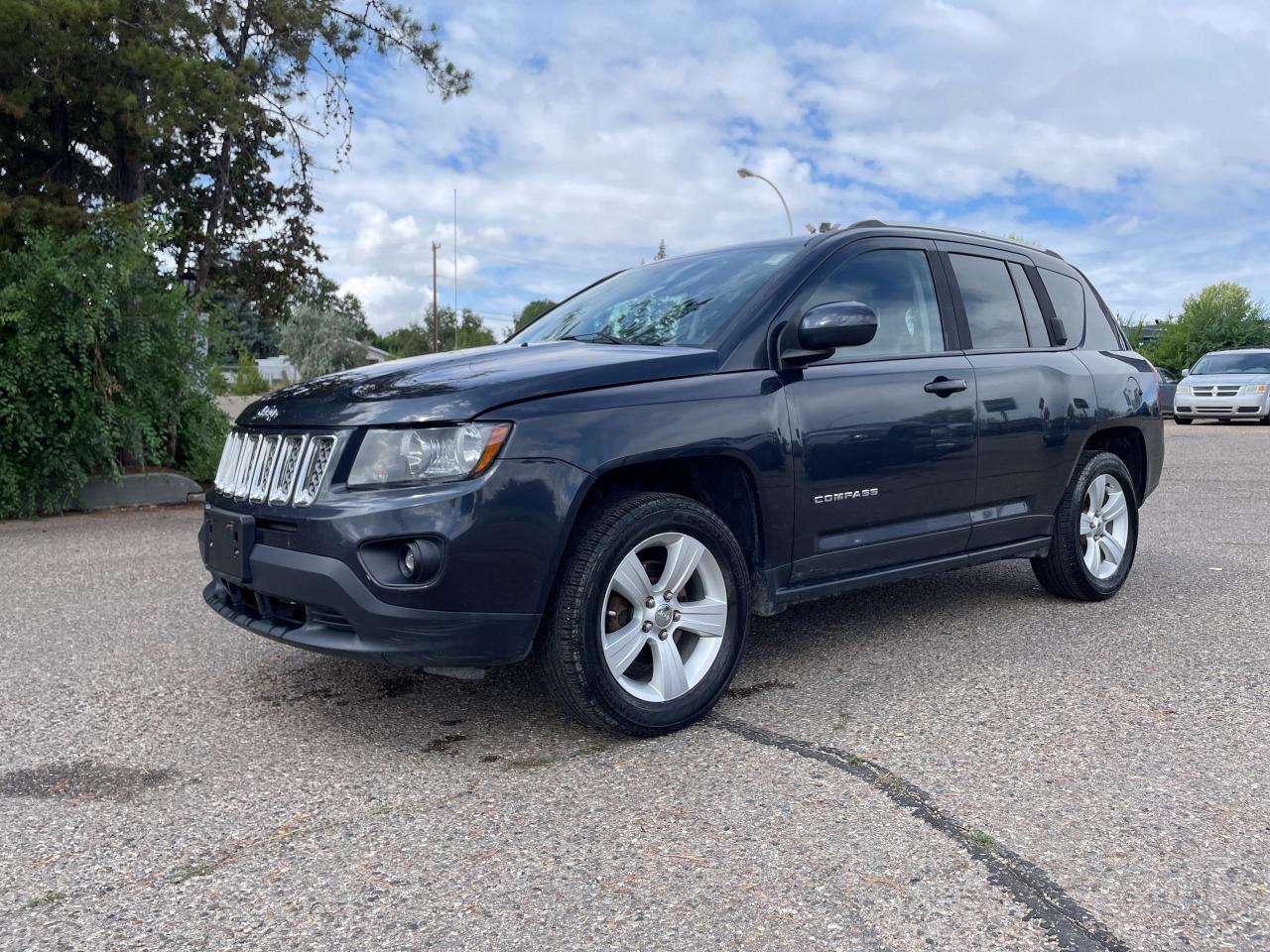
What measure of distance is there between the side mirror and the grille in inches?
66.2

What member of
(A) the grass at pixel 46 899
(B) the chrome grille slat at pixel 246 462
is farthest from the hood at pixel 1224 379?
(A) the grass at pixel 46 899

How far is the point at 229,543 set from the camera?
3.61m

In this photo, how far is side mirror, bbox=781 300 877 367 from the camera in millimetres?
3873

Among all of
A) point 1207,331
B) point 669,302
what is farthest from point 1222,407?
point 1207,331

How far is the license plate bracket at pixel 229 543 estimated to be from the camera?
11.5 ft

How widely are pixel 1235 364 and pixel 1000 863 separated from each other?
24.0m

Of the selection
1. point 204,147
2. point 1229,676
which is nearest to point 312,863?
point 1229,676

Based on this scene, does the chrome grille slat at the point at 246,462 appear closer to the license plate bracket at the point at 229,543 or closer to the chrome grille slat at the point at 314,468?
the license plate bracket at the point at 229,543

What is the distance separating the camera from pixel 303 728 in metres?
3.73

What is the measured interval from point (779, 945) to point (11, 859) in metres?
1.94

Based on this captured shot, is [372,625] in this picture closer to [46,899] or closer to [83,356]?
[46,899]

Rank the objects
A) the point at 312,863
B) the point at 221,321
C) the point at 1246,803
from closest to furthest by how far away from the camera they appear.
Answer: the point at 312,863 < the point at 1246,803 < the point at 221,321

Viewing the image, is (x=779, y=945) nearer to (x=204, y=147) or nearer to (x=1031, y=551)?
(x=1031, y=551)

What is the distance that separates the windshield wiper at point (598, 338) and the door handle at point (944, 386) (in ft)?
4.16
